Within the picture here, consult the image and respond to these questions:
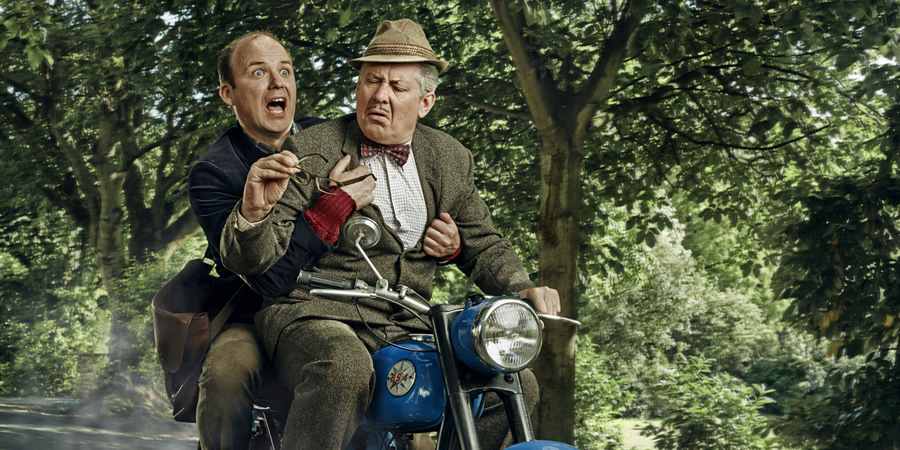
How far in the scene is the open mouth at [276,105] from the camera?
324 cm

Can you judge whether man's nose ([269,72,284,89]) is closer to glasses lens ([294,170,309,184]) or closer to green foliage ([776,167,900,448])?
glasses lens ([294,170,309,184])

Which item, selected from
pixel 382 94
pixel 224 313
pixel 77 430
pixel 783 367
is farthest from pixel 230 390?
pixel 783 367

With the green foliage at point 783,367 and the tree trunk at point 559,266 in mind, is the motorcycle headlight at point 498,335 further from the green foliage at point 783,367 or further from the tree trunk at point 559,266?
the green foliage at point 783,367

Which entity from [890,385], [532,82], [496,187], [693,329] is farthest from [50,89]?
[693,329]

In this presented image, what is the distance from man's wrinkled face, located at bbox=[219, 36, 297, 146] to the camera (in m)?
3.23

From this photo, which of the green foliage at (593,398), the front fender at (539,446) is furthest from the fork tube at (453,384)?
the green foliage at (593,398)

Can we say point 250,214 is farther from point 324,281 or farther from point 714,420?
point 714,420

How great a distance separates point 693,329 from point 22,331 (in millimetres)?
22104

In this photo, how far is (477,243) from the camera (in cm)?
304

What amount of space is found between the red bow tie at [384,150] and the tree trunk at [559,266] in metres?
4.38

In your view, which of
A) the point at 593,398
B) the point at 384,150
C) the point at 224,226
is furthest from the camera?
the point at 593,398

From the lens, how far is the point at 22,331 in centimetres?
2242

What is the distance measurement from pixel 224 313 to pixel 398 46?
1.12 metres

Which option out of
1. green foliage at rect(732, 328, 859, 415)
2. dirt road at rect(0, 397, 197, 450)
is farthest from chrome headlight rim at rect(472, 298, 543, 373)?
green foliage at rect(732, 328, 859, 415)
